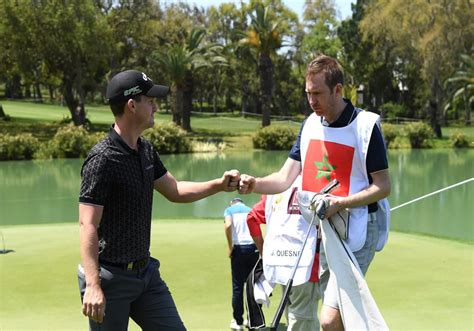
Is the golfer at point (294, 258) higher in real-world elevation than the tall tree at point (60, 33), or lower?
A: lower

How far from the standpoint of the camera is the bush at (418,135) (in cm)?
4250

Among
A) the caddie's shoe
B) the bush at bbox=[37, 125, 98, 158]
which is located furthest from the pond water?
the caddie's shoe

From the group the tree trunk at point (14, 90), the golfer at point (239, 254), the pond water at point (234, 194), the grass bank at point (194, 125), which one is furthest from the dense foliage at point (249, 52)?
the golfer at point (239, 254)

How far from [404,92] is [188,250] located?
204ft

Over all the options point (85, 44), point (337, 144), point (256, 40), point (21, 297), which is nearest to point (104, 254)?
point (337, 144)

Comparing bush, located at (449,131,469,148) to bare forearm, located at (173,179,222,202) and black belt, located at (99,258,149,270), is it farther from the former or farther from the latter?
black belt, located at (99,258,149,270)

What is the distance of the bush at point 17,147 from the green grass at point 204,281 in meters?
24.2

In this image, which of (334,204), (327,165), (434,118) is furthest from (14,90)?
(334,204)

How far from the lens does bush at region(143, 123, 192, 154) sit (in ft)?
124

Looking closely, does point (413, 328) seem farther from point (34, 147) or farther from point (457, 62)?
point (457, 62)

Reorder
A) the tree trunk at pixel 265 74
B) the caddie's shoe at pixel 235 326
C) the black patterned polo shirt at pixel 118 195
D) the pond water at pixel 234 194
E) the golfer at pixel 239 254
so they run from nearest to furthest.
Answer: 1. the black patterned polo shirt at pixel 118 195
2. the caddie's shoe at pixel 235 326
3. the golfer at pixel 239 254
4. the pond water at pixel 234 194
5. the tree trunk at pixel 265 74

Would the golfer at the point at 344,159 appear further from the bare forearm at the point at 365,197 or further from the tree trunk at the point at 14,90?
the tree trunk at the point at 14,90

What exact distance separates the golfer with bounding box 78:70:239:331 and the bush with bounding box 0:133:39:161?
106 ft

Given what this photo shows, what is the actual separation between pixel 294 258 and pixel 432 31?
46535 millimetres
